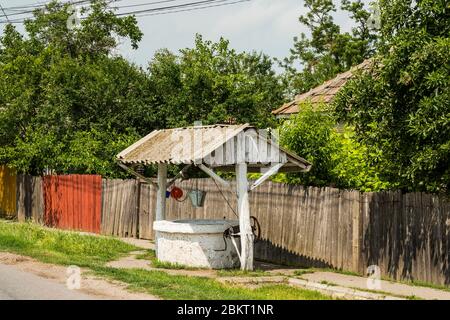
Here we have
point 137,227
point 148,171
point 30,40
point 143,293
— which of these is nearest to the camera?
point 143,293

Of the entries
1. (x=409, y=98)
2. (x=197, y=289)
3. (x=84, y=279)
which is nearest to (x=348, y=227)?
(x=409, y=98)

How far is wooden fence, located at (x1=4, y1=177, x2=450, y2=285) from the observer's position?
44.6 feet

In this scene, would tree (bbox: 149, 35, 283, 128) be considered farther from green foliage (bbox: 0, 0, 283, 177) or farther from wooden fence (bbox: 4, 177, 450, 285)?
wooden fence (bbox: 4, 177, 450, 285)

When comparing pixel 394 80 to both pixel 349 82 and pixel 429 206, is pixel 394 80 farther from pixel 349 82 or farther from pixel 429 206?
pixel 429 206

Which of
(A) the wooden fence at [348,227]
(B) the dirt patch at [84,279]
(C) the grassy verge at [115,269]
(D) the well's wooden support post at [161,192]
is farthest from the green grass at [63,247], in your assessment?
(A) the wooden fence at [348,227]

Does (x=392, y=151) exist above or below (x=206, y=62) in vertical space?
below

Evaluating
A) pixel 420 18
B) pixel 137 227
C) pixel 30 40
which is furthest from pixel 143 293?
pixel 30 40

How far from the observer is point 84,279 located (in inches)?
512

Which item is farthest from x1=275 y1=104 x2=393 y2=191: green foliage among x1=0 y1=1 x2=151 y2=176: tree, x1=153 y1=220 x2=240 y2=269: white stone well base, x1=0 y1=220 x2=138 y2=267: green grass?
x1=0 y1=1 x2=151 y2=176: tree

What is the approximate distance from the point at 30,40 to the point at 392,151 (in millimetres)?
30131

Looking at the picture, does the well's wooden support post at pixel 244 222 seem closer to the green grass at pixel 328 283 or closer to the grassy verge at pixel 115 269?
the grassy verge at pixel 115 269

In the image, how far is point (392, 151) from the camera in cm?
1361

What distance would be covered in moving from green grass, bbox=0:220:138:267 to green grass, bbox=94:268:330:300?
2.30 m

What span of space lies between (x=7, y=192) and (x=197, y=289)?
71.4 ft
